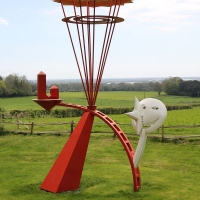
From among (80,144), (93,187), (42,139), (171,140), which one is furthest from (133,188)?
(42,139)

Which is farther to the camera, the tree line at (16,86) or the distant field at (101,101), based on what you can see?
the tree line at (16,86)

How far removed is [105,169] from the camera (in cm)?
875

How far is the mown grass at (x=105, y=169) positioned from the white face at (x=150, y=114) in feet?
4.54

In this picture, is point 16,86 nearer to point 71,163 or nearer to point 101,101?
point 101,101

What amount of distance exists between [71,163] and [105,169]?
6.85ft

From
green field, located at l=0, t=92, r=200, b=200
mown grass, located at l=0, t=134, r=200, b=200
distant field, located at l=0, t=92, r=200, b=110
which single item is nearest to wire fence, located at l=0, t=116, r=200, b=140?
green field, located at l=0, t=92, r=200, b=200

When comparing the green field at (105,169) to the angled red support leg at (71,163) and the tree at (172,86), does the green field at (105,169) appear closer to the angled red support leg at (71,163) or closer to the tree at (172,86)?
the angled red support leg at (71,163)

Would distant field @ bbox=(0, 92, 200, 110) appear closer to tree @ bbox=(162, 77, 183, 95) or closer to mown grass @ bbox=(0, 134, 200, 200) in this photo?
tree @ bbox=(162, 77, 183, 95)

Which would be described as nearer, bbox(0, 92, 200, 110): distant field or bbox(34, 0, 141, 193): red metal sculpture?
bbox(34, 0, 141, 193): red metal sculpture

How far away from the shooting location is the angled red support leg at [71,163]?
682cm

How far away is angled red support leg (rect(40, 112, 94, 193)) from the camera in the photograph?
22.4 feet

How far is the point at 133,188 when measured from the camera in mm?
7012

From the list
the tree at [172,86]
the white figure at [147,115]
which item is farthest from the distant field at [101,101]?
the white figure at [147,115]

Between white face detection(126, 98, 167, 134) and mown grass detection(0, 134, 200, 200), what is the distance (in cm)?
138
